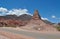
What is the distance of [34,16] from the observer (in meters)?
95.6

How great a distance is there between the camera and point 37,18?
96.2 m

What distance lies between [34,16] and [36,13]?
2108 millimetres

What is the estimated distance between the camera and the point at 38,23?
306 feet

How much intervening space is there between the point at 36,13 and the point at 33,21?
440 cm

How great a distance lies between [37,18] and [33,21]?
293cm

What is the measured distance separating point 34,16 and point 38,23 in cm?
475

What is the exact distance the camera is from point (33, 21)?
311ft

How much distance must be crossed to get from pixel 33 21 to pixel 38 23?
3.20 meters

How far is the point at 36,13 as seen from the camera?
94562 millimetres

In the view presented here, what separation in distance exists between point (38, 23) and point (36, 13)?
537 cm
